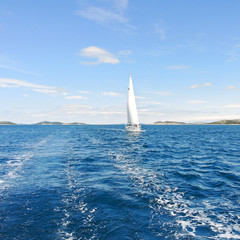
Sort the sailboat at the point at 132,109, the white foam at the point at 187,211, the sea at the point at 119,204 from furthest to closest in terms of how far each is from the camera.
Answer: the sailboat at the point at 132,109
the white foam at the point at 187,211
the sea at the point at 119,204

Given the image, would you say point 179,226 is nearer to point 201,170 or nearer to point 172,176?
point 172,176

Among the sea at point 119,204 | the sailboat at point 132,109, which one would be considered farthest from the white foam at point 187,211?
the sailboat at point 132,109

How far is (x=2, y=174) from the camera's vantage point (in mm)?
22078

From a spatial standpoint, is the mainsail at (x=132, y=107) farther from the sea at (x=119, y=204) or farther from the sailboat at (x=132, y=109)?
the sea at (x=119, y=204)

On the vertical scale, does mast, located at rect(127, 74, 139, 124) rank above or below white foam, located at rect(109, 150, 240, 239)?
above

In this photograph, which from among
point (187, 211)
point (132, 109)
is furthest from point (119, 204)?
point (132, 109)

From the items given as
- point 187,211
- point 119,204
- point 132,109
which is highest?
point 132,109

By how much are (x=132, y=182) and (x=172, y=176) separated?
17.5 ft

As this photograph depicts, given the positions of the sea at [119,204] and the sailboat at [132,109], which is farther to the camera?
the sailboat at [132,109]

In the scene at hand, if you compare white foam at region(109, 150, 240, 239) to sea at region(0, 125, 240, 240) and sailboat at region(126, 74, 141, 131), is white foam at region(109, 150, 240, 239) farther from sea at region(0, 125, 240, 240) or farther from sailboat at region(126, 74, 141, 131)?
sailboat at region(126, 74, 141, 131)

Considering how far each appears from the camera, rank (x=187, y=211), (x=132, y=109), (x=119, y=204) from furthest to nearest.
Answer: (x=132, y=109), (x=119, y=204), (x=187, y=211)

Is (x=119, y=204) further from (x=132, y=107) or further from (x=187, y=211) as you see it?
(x=132, y=107)

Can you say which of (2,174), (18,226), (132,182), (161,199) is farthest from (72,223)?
(2,174)

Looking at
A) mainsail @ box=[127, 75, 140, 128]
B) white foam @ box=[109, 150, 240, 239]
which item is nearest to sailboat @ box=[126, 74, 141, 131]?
mainsail @ box=[127, 75, 140, 128]
